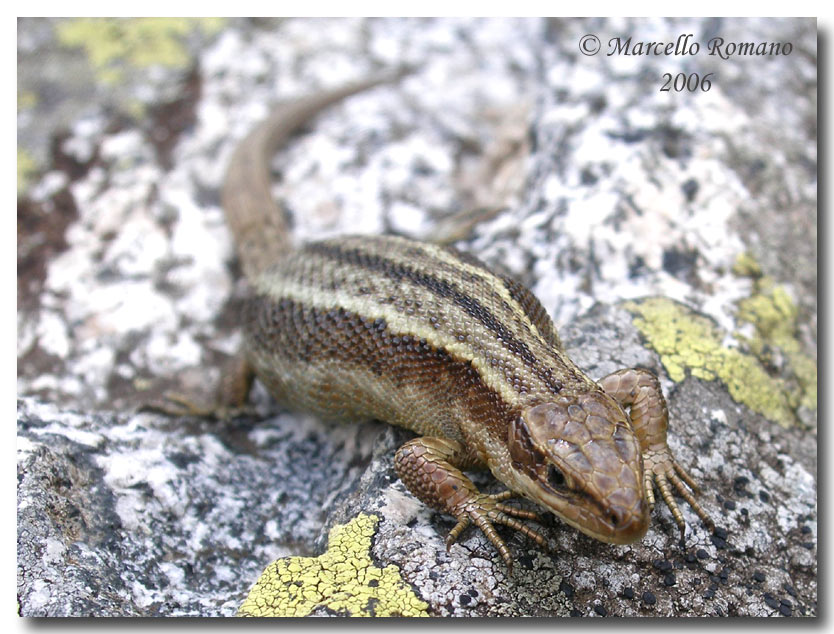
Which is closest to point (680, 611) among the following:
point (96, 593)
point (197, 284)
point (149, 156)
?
point (96, 593)

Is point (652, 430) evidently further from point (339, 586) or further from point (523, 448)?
point (339, 586)

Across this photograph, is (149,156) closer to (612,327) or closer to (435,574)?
(612,327)

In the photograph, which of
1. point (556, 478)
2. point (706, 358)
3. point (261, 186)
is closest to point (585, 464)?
point (556, 478)

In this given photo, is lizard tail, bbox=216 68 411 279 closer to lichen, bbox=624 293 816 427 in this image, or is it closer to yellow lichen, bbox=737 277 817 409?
lichen, bbox=624 293 816 427

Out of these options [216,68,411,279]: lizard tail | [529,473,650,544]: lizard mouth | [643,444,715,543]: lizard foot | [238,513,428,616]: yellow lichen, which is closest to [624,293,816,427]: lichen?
[643,444,715,543]: lizard foot

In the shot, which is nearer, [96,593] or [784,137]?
[96,593]

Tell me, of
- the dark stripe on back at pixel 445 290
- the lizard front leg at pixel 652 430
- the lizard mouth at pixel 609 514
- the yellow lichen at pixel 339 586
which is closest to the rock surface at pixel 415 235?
the yellow lichen at pixel 339 586

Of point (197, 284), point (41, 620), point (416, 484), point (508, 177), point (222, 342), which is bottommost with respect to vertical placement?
point (41, 620)
